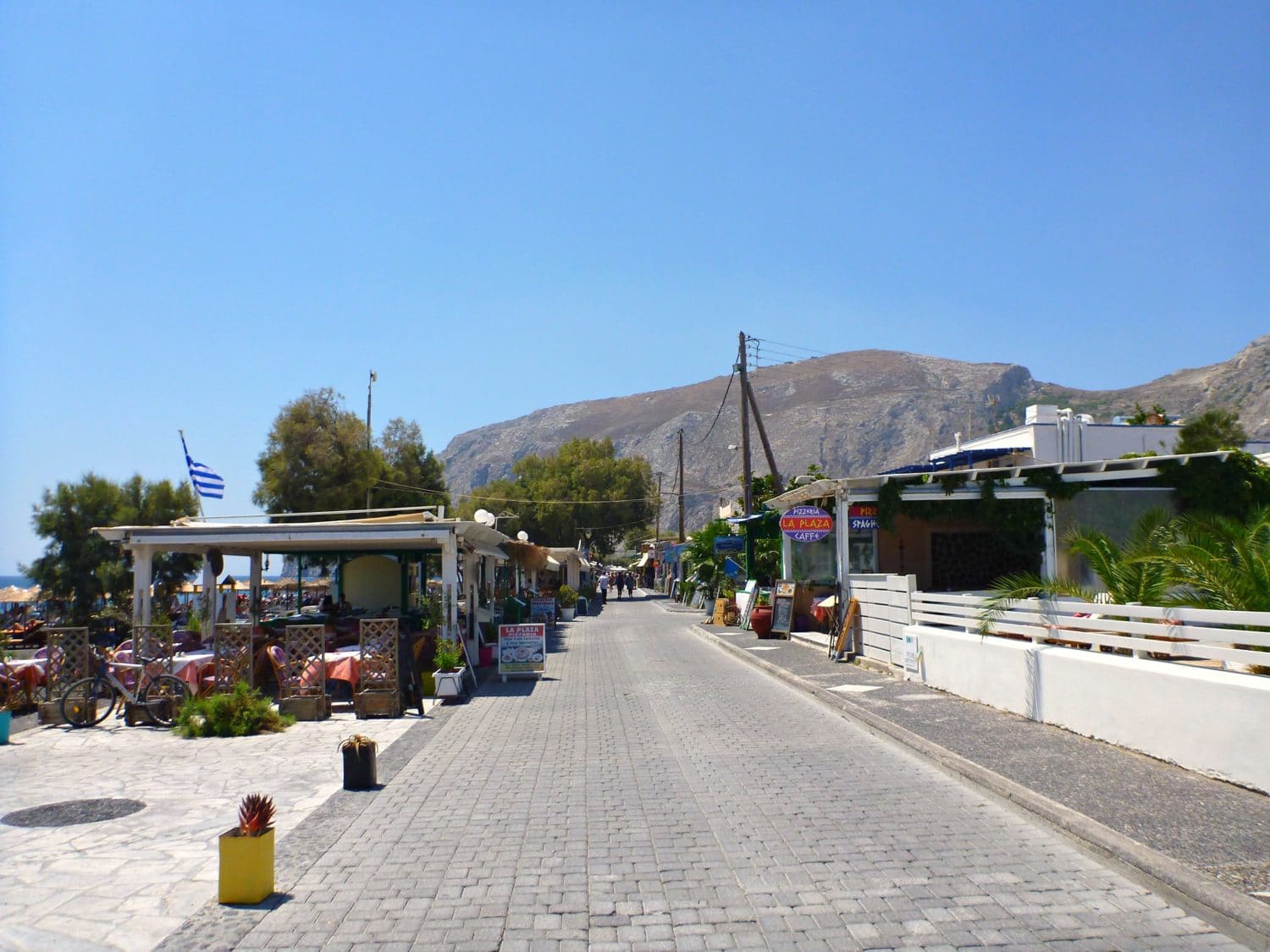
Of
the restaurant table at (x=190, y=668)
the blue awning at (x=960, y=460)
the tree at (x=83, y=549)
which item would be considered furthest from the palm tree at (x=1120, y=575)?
the tree at (x=83, y=549)

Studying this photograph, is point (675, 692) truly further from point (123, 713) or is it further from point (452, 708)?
point (123, 713)

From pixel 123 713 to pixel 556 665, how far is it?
907cm

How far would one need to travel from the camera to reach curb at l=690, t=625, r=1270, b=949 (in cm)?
527

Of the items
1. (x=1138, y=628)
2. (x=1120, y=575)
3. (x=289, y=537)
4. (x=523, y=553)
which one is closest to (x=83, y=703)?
(x=289, y=537)

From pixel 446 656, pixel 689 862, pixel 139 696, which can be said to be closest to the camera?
pixel 689 862

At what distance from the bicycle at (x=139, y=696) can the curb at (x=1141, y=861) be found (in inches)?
381

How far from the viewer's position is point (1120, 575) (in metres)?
11.9

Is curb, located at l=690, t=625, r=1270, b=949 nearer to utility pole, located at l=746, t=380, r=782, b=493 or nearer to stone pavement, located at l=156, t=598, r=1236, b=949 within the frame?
stone pavement, located at l=156, t=598, r=1236, b=949

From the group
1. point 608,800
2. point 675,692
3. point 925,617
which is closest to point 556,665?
point 675,692

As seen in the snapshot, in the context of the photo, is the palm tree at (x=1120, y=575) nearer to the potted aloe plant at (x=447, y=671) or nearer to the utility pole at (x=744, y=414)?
the potted aloe plant at (x=447, y=671)

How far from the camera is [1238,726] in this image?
8.11 metres

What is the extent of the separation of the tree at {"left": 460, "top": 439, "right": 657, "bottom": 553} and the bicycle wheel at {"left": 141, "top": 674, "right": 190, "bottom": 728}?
172ft

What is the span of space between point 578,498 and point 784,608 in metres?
44.4

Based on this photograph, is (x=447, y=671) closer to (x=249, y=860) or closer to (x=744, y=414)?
(x=249, y=860)
